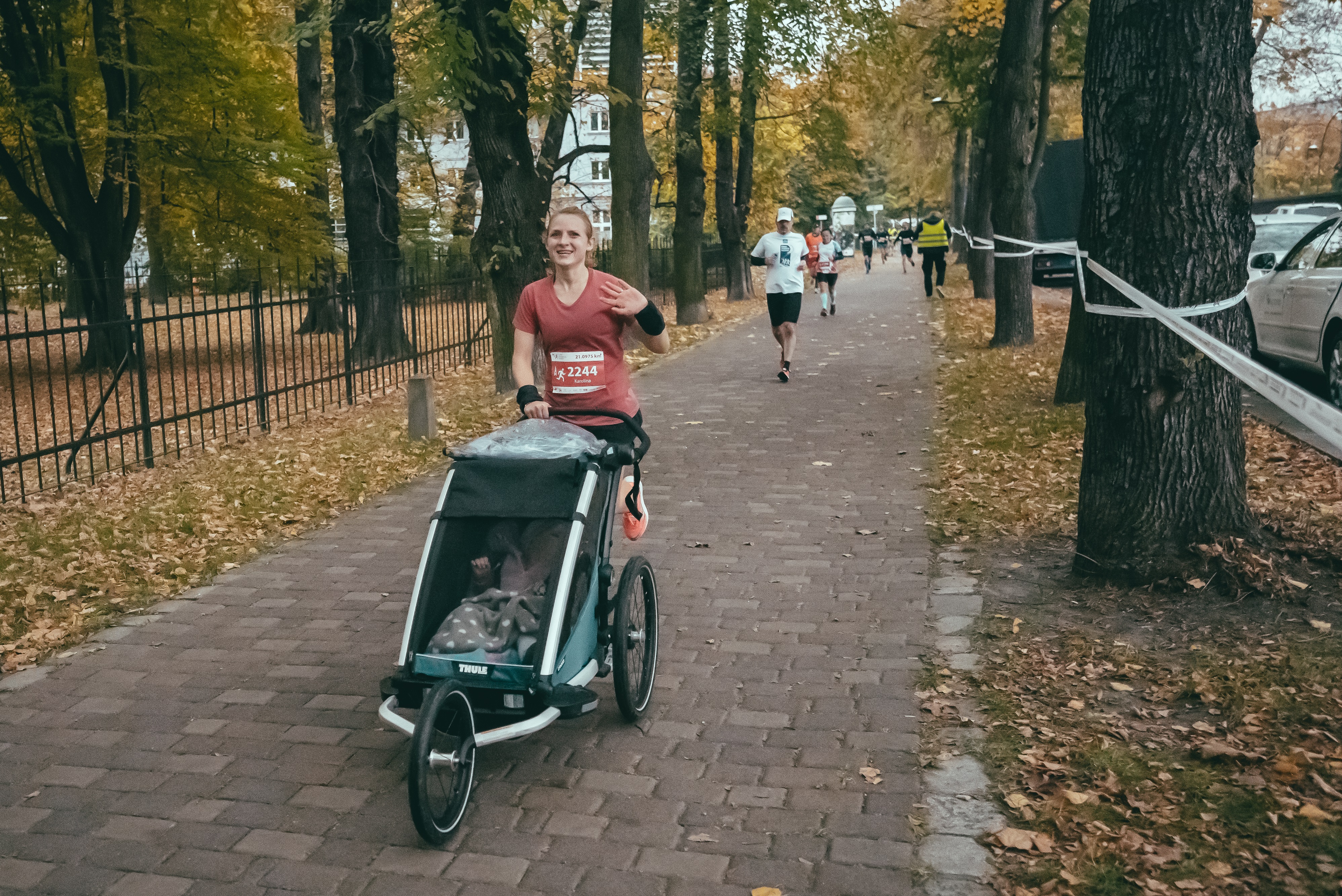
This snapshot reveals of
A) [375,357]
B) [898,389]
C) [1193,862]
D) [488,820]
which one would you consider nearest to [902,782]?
[1193,862]

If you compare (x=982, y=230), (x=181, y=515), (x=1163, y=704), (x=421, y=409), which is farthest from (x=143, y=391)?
(x=982, y=230)

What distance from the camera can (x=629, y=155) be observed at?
17203mm

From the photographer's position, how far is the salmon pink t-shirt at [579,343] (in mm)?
5066

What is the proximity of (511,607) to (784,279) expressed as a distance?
10615mm

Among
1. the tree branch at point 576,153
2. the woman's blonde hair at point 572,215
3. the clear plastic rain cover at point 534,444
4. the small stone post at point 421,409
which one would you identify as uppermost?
the tree branch at point 576,153

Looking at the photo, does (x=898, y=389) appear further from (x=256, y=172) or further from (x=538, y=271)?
(x=256, y=172)

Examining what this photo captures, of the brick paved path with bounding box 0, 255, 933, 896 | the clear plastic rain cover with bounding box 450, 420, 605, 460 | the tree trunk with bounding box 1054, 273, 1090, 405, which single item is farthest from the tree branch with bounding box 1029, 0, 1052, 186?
the clear plastic rain cover with bounding box 450, 420, 605, 460

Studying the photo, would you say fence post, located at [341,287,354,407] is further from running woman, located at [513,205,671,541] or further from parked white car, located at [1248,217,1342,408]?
parked white car, located at [1248,217,1342,408]

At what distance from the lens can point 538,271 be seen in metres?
13.6

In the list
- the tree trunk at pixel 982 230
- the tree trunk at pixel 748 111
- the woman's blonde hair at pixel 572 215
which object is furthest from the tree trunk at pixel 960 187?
the woman's blonde hair at pixel 572 215

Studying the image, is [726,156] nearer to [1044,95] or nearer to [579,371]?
[1044,95]

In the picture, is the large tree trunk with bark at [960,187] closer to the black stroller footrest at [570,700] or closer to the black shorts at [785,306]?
the black shorts at [785,306]

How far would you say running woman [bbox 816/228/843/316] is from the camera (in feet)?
80.3

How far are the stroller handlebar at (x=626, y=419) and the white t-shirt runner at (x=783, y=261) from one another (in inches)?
370
